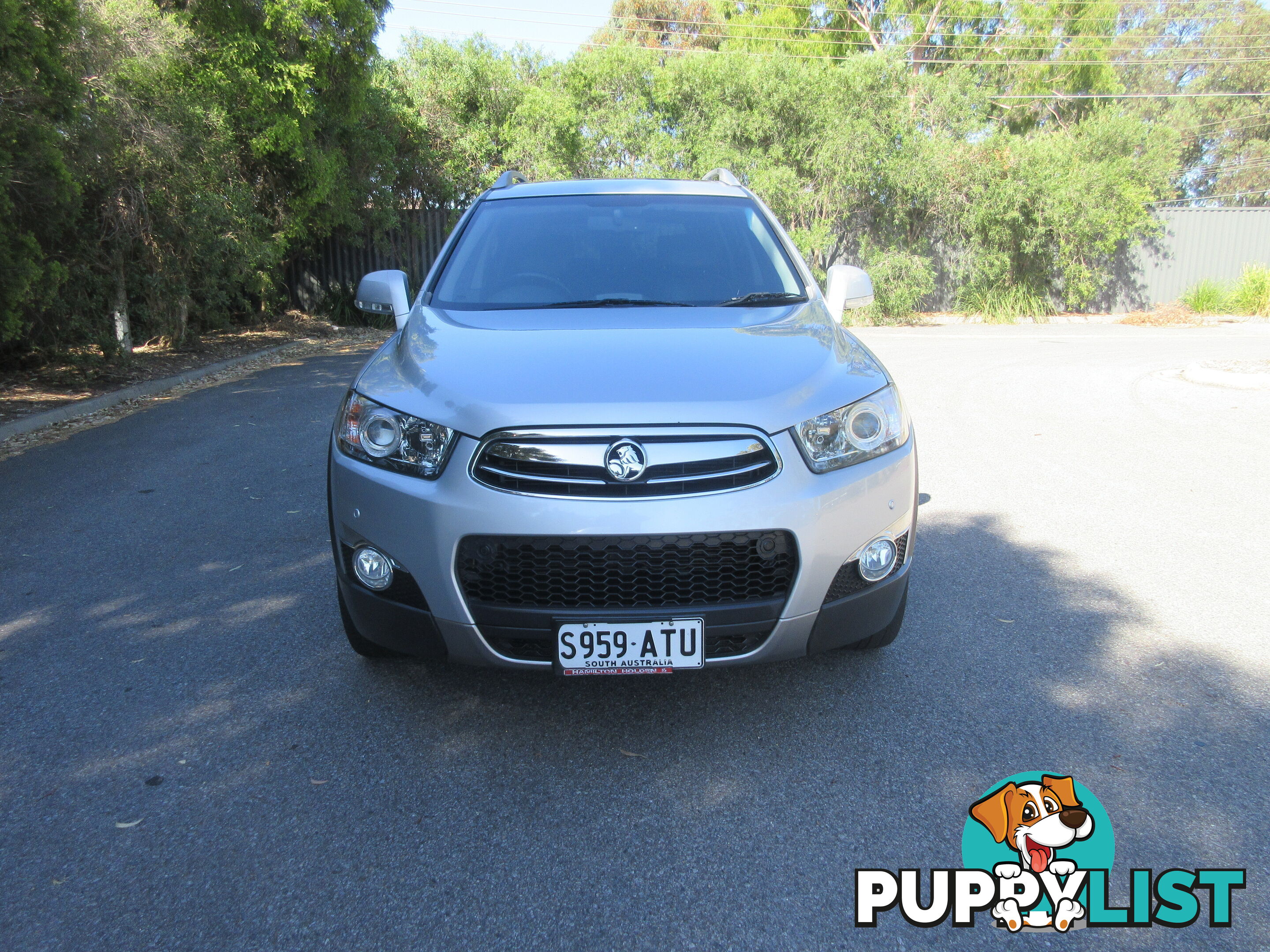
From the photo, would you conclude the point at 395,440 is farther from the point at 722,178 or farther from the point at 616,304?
the point at 722,178

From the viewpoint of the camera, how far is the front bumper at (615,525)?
2.65m

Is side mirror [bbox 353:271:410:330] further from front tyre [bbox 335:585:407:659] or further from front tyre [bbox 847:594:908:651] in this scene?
front tyre [bbox 847:594:908:651]

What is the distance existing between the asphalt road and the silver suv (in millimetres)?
361

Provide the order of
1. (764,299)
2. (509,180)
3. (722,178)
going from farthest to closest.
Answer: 1. (722,178)
2. (509,180)
3. (764,299)

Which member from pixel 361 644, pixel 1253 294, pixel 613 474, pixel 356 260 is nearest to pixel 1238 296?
pixel 1253 294

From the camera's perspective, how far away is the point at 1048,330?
61.6ft

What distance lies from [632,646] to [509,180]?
3.10 m

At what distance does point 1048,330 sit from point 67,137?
55.1 feet

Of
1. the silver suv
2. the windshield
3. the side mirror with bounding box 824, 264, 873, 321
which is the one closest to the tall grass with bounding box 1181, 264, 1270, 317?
the side mirror with bounding box 824, 264, 873, 321

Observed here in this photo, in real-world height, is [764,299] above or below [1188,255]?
above

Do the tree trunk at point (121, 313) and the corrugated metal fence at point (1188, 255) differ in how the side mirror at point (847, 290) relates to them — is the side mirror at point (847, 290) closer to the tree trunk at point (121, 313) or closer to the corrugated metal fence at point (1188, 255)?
the tree trunk at point (121, 313)

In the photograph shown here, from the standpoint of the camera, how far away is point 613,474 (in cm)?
267

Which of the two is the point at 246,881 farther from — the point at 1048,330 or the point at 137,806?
the point at 1048,330

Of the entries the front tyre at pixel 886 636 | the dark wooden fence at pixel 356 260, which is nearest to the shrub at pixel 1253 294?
the dark wooden fence at pixel 356 260
